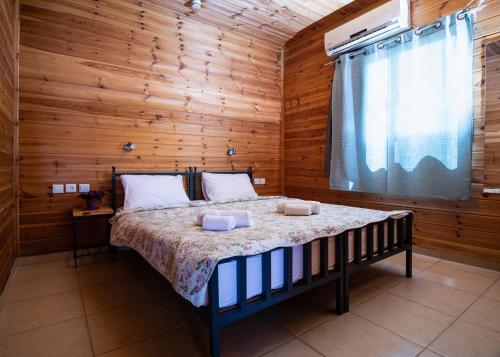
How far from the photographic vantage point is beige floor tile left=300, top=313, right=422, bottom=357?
1.40 m

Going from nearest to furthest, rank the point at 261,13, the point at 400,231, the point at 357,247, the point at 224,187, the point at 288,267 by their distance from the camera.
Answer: the point at 288,267 < the point at 357,247 < the point at 400,231 < the point at 224,187 < the point at 261,13

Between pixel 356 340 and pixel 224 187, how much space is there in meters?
2.17

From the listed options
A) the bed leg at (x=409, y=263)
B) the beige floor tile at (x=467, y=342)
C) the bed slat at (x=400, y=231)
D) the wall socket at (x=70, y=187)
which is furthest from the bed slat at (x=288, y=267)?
the wall socket at (x=70, y=187)

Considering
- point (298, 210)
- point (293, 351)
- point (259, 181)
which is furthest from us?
point (259, 181)

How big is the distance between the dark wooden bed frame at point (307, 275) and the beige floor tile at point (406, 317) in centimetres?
18

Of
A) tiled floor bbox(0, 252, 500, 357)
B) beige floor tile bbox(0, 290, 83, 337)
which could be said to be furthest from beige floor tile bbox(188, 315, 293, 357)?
beige floor tile bbox(0, 290, 83, 337)

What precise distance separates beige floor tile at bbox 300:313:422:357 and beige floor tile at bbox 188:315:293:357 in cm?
16

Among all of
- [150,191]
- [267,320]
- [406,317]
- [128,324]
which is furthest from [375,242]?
[150,191]

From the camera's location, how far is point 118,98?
3.05m

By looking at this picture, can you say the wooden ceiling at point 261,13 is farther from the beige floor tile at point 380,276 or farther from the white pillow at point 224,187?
the beige floor tile at point 380,276

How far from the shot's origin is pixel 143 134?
3.20 metres

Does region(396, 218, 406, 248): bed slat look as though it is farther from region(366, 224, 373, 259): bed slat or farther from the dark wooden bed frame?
region(366, 224, 373, 259): bed slat

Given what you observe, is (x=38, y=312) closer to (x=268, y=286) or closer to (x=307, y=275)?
(x=268, y=286)

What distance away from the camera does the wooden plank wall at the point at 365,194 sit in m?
2.46
